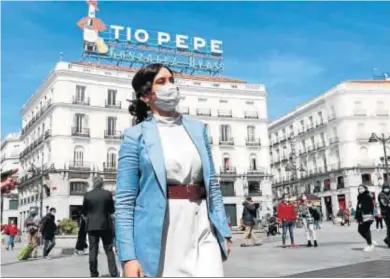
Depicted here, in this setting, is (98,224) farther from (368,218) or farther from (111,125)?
(111,125)

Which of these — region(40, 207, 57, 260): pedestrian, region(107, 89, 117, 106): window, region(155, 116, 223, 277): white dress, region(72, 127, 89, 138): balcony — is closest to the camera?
region(155, 116, 223, 277): white dress

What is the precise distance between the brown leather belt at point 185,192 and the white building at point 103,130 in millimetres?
37966

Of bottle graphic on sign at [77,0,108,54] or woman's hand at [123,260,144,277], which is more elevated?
bottle graphic on sign at [77,0,108,54]

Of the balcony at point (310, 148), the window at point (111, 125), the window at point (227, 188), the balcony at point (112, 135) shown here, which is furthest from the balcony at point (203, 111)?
the balcony at point (310, 148)

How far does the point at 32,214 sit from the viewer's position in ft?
45.4

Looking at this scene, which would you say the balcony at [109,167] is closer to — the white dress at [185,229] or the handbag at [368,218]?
the handbag at [368,218]

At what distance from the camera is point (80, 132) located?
4091 centimetres

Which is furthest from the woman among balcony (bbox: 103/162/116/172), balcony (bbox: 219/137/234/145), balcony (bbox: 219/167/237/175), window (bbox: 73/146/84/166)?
balcony (bbox: 219/137/234/145)

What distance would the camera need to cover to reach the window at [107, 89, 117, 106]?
4281cm

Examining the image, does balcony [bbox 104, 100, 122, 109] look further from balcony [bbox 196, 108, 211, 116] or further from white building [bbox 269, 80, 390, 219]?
white building [bbox 269, 80, 390, 219]

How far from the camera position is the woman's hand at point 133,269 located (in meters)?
2.18

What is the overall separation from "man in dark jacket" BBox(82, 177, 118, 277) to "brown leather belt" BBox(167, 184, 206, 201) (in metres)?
4.57

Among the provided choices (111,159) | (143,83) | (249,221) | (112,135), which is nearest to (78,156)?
(111,159)

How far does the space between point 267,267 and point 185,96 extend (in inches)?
1510
